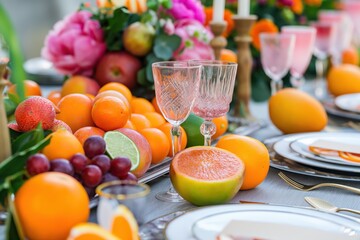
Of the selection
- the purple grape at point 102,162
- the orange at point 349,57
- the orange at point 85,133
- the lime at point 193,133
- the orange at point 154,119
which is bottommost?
the orange at point 349,57

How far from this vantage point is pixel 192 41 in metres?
1.38

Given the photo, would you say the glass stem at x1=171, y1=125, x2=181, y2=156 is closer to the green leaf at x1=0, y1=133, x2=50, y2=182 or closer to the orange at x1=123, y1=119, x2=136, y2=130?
the orange at x1=123, y1=119, x2=136, y2=130

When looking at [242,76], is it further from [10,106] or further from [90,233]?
[90,233]

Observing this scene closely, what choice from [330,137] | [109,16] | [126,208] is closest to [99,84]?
[109,16]

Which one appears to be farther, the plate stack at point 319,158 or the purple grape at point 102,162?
the plate stack at point 319,158

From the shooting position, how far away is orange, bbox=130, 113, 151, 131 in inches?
40.4

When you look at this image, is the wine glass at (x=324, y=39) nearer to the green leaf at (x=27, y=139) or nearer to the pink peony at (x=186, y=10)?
the pink peony at (x=186, y=10)

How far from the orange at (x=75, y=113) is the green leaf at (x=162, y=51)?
363 mm

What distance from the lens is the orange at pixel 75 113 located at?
99cm

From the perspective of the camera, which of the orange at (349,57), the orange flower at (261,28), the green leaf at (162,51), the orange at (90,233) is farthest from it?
the orange at (349,57)

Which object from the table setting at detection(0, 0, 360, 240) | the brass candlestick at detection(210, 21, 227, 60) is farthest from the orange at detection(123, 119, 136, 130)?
the brass candlestick at detection(210, 21, 227, 60)

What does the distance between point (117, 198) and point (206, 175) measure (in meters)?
0.23

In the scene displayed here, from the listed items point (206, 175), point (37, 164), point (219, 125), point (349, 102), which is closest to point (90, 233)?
point (37, 164)

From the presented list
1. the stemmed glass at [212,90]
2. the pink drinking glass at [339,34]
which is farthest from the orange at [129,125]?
the pink drinking glass at [339,34]
